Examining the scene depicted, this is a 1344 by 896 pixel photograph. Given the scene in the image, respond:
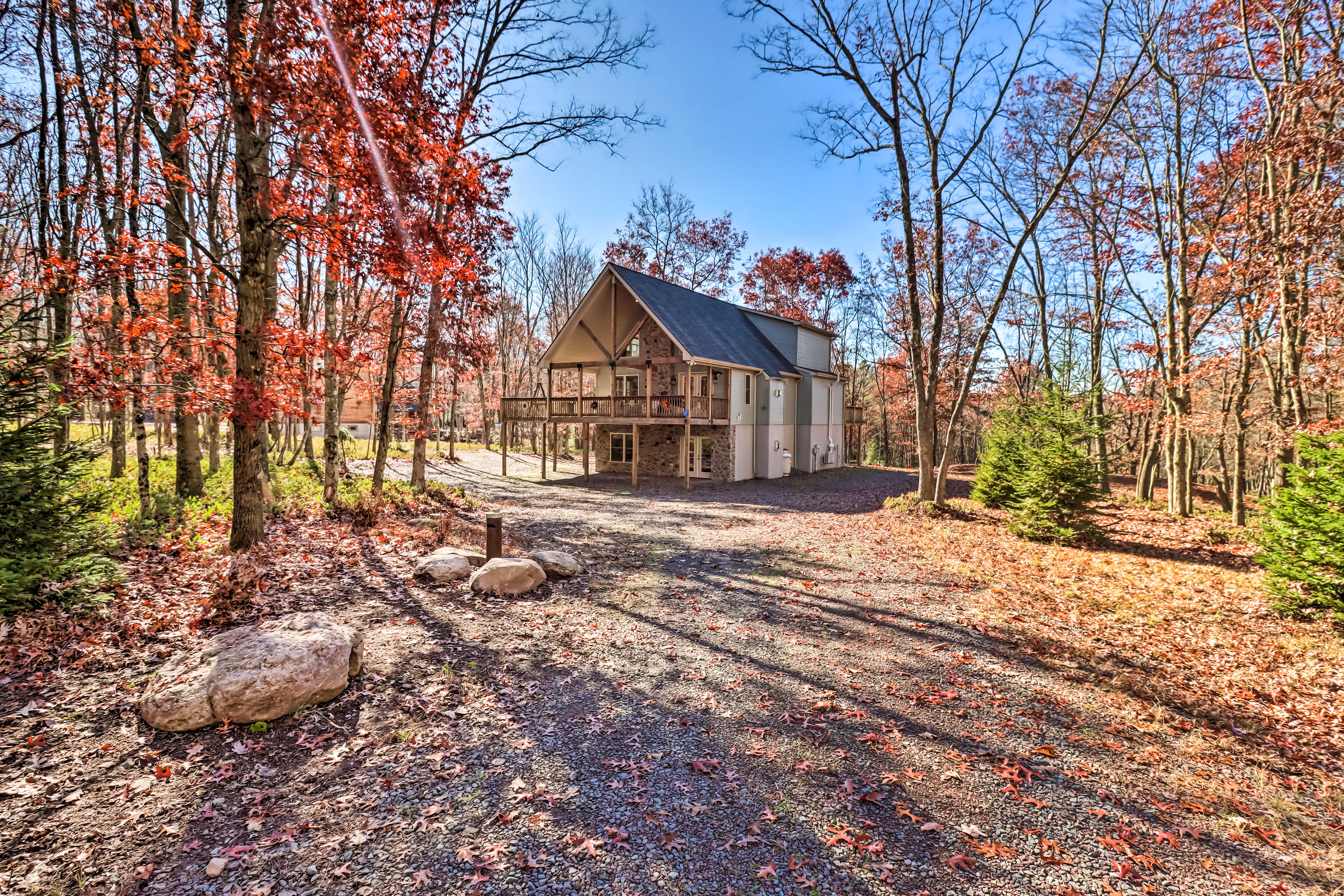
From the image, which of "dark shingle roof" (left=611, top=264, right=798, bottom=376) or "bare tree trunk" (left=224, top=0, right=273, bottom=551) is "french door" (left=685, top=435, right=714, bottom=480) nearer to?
"dark shingle roof" (left=611, top=264, right=798, bottom=376)

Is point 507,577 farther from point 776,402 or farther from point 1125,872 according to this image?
point 776,402

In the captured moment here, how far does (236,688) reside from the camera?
420cm

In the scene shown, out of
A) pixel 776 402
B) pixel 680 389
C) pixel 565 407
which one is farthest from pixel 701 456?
pixel 565 407

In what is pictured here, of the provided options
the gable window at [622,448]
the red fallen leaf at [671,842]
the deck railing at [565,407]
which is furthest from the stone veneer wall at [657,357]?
the red fallen leaf at [671,842]

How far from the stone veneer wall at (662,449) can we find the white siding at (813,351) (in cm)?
746

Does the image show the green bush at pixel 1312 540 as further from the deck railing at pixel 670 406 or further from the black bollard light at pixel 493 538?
the deck railing at pixel 670 406

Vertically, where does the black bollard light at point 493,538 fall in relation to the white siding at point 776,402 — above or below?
below

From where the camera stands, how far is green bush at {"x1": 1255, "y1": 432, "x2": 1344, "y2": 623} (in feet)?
20.6

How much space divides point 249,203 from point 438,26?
7736 millimetres

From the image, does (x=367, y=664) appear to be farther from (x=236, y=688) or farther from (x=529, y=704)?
(x=529, y=704)

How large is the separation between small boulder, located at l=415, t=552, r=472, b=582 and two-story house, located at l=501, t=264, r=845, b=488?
1101 centimetres

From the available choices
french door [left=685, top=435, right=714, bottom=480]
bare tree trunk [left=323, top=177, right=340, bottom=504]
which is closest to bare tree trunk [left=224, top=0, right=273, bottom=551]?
bare tree trunk [left=323, top=177, right=340, bottom=504]

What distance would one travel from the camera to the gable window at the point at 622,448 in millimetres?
23609

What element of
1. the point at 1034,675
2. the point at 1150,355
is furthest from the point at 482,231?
the point at 1150,355
